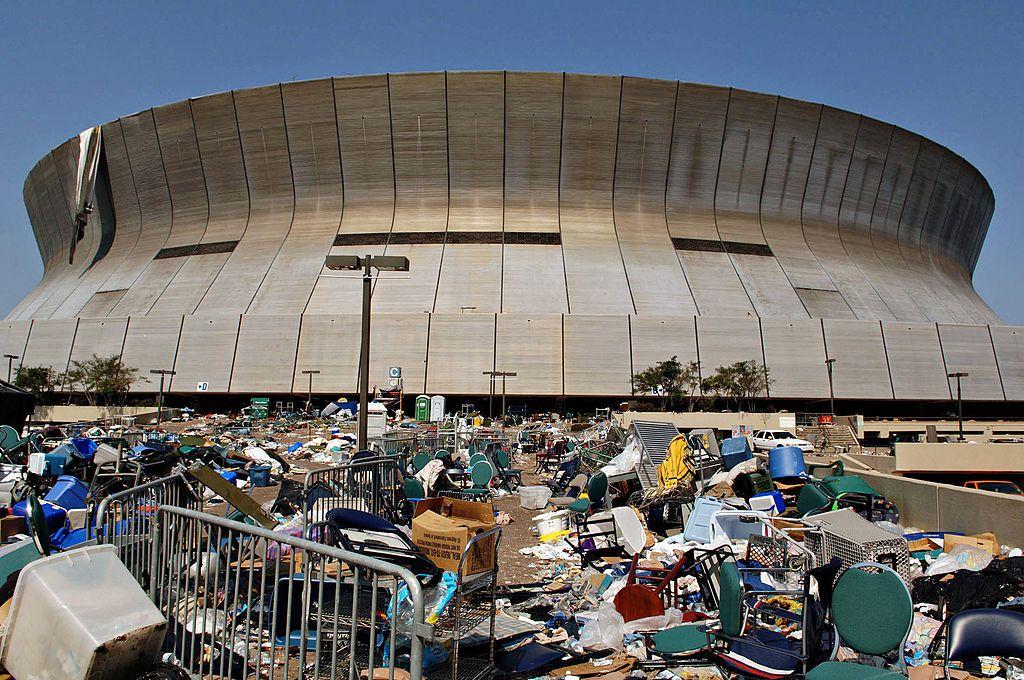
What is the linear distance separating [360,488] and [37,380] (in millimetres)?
46127

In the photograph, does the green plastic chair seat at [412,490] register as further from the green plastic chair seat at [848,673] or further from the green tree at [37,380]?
the green tree at [37,380]

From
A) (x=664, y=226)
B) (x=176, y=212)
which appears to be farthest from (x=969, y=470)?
(x=176, y=212)

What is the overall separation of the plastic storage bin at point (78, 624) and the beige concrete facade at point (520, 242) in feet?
132

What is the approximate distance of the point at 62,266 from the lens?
5969 cm

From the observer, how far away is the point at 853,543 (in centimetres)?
609

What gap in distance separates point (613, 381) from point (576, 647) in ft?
129

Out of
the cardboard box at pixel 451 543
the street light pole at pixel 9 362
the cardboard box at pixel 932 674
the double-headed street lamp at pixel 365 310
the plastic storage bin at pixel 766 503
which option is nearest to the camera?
the cardboard box at pixel 932 674

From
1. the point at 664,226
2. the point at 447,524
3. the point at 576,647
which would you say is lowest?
the point at 576,647

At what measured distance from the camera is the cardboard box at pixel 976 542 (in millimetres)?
7661

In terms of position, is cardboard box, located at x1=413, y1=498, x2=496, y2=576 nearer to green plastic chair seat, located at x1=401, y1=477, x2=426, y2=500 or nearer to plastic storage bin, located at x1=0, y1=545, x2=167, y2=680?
plastic storage bin, located at x1=0, y1=545, x2=167, y2=680

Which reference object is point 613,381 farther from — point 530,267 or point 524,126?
point 524,126

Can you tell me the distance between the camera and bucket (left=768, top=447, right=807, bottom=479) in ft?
38.7

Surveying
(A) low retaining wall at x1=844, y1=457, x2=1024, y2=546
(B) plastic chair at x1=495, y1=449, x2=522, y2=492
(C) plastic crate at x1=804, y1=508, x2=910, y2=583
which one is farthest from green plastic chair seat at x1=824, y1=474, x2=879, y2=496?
(B) plastic chair at x1=495, y1=449, x2=522, y2=492

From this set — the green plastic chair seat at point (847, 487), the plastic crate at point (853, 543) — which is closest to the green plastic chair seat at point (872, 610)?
the plastic crate at point (853, 543)
